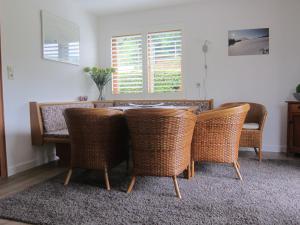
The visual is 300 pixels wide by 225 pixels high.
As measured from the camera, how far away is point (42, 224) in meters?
1.75

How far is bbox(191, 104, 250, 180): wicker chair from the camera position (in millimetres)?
2473

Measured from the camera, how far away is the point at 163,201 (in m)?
2.11

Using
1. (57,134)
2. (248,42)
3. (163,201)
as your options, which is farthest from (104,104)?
(163,201)

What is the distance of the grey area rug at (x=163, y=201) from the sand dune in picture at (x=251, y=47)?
74.1 inches

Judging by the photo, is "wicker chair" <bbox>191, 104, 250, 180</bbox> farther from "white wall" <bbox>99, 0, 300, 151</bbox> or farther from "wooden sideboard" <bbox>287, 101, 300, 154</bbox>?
"white wall" <bbox>99, 0, 300, 151</bbox>

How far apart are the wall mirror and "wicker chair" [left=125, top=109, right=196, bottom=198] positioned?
1891 millimetres

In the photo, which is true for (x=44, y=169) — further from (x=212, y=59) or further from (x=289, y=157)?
(x=289, y=157)

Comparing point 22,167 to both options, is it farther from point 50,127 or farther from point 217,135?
point 217,135

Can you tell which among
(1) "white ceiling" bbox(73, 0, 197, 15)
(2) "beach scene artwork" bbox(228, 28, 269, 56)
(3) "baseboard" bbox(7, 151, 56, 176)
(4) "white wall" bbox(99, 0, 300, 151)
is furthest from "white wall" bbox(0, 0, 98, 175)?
(2) "beach scene artwork" bbox(228, 28, 269, 56)

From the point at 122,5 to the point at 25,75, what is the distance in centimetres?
195

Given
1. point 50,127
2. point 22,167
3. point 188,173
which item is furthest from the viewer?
point 50,127

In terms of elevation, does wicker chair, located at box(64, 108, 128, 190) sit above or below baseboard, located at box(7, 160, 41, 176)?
above

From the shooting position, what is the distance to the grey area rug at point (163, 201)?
182cm

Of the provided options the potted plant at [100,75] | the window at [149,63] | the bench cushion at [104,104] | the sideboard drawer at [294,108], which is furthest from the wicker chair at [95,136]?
the sideboard drawer at [294,108]
